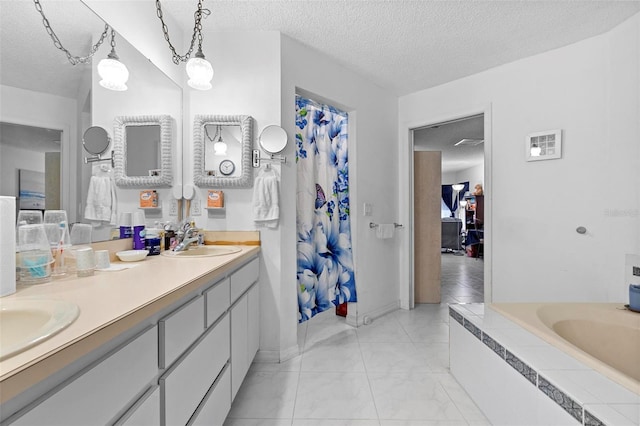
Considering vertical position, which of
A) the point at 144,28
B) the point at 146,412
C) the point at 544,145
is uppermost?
the point at 144,28

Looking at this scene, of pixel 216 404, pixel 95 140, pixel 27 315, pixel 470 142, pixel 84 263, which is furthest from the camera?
pixel 470 142

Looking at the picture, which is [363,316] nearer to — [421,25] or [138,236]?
[138,236]

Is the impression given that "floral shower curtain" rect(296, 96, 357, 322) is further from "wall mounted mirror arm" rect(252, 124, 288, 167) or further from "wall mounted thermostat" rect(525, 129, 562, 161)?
"wall mounted thermostat" rect(525, 129, 562, 161)

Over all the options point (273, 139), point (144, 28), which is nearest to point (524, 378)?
point (273, 139)

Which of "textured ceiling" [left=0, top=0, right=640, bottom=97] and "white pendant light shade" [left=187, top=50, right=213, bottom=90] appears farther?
"textured ceiling" [left=0, top=0, right=640, bottom=97]

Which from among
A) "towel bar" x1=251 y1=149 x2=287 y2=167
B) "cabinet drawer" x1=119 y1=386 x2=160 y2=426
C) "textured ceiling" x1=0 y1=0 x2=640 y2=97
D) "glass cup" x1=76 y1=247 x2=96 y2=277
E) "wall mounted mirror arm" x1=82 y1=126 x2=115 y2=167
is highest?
"textured ceiling" x1=0 y1=0 x2=640 y2=97

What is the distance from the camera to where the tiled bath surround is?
0.87m

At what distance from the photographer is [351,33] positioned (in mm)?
2123

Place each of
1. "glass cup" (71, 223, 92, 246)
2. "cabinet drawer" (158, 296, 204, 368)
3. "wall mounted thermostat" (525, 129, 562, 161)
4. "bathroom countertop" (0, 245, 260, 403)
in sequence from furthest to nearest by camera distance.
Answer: "wall mounted thermostat" (525, 129, 562, 161)
"glass cup" (71, 223, 92, 246)
"cabinet drawer" (158, 296, 204, 368)
"bathroom countertop" (0, 245, 260, 403)

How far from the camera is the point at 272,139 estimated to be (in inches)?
78.8

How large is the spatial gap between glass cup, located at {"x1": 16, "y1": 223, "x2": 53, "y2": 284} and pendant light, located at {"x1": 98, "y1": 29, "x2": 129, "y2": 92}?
2.53ft

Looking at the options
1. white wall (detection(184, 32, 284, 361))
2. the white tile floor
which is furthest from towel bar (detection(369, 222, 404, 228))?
white wall (detection(184, 32, 284, 361))

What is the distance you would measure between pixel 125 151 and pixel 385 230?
230cm

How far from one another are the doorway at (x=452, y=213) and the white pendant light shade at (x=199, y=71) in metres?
2.32
